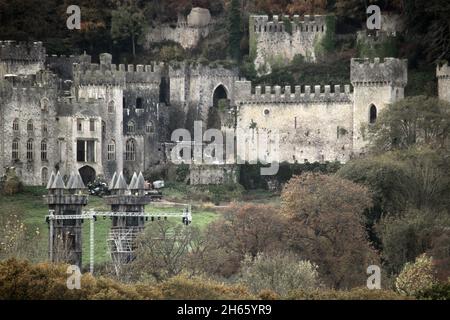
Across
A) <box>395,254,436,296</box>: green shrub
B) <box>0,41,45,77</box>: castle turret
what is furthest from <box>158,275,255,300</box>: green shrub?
<box>0,41,45,77</box>: castle turret

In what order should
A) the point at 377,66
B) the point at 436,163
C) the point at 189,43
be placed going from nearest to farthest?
the point at 436,163, the point at 377,66, the point at 189,43

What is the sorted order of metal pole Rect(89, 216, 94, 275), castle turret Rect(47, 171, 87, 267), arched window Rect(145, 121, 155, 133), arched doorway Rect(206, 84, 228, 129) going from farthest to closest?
arched window Rect(145, 121, 155, 133) → arched doorway Rect(206, 84, 228, 129) → castle turret Rect(47, 171, 87, 267) → metal pole Rect(89, 216, 94, 275)

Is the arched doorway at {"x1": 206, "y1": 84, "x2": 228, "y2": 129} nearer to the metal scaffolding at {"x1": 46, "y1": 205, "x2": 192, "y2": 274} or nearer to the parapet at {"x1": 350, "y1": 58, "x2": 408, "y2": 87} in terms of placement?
the parapet at {"x1": 350, "y1": 58, "x2": 408, "y2": 87}

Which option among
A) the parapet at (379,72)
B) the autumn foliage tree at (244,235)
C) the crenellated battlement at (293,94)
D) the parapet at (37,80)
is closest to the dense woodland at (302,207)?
the autumn foliage tree at (244,235)

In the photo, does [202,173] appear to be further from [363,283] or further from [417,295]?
[417,295]

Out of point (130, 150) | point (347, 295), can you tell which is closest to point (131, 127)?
point (130, 150)
